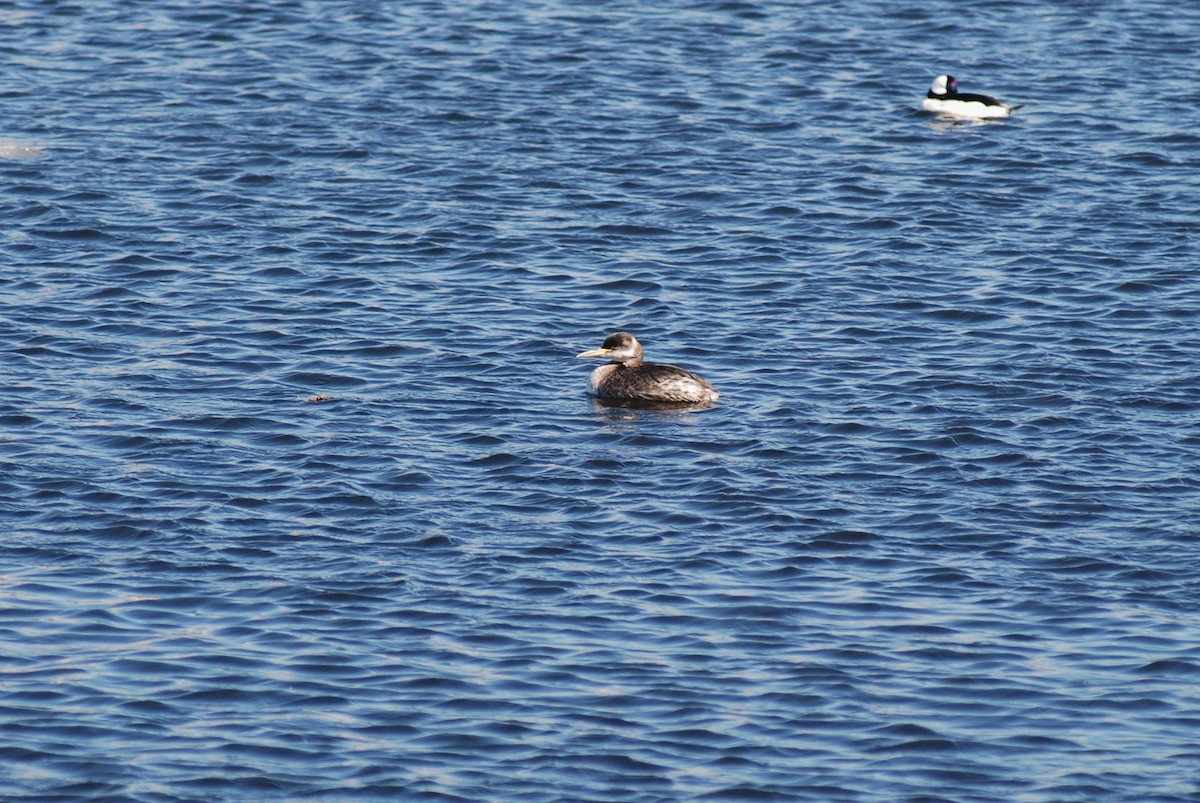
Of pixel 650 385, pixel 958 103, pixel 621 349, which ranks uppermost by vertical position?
pixel 958 103

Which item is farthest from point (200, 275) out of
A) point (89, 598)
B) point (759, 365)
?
→ point (89, 598)

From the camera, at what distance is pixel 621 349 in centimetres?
1845

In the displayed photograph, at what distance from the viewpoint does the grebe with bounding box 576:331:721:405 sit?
17828 mm

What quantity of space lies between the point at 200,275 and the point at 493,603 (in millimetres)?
9437

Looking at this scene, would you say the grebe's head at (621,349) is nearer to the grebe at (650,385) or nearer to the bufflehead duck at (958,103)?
the grebe at (650,385)

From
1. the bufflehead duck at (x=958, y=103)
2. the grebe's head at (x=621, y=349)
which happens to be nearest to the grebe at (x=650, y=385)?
the grebe's head at (x=621, y=349)

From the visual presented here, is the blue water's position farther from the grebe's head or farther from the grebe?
the grebe's head

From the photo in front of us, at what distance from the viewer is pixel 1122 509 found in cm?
1511

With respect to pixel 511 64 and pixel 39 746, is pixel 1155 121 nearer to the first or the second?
pixel 511 64

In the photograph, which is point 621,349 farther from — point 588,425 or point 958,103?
point 958,103

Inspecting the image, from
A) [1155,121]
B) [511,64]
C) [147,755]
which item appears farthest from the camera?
[511,64]

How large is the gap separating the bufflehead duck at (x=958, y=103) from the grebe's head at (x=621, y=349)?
36.9 ft

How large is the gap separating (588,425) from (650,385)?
0.75 metres

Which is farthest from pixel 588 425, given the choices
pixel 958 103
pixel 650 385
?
pixel 958 103
